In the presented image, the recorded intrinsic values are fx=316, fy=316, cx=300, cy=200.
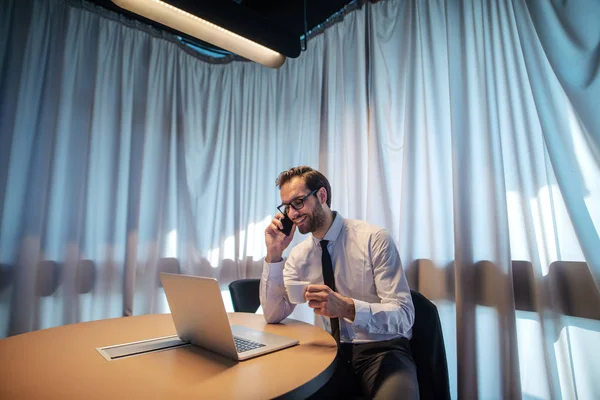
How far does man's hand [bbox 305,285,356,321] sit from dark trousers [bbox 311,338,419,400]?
21 centimetres

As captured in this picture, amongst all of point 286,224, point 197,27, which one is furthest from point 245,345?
point 197,27

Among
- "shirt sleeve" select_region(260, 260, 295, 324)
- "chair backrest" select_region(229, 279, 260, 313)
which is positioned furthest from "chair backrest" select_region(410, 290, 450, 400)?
"chair backrest" select_region(229, 279, 260, 313)

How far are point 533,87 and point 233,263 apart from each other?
2777mm

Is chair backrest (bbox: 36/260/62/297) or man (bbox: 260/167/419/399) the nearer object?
man (bbox: 260/167/419/399)

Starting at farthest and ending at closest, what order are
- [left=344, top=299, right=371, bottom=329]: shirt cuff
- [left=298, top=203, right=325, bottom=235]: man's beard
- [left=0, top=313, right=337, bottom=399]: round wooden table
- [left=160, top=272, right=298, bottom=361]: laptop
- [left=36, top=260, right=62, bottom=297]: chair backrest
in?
[left=36, top=260, right=62, bottom=297]: chair backrest < [left=298, top=203, right=325, bottom=235]: man's beard < [left=344, top=299, right=371, bottom=329]: shirt cuff < [left=160, top=272, right=298, bottom=361]: laptop < [left=0, top=313, right=337, bottom=399]: round wooden table

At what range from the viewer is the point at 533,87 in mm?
1715

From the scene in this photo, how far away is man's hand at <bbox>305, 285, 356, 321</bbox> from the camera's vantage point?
3.84 ft

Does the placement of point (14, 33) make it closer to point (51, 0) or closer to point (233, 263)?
point (51, 0)

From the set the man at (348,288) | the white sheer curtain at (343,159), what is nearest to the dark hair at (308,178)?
the man at (348,288)

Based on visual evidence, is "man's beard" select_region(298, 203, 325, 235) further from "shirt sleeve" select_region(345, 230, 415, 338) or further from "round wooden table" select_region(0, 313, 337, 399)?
"round wooden table" select_region(0, 313, 337, 399)

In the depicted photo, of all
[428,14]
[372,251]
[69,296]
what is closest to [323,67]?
[428,14]

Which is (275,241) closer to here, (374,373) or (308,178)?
(308,178)

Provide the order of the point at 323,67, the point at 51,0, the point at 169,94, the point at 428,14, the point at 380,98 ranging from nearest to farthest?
the point at 428,14 < the point at 380,98 < the point at 51,0 < the point at 323,67 < the point at 169,94

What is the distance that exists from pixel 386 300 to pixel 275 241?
661mm
